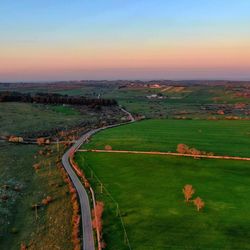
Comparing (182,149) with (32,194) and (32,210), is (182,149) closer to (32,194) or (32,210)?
(32,194)

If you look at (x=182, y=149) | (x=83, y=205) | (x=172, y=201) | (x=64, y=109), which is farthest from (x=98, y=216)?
(x=64, y=109)

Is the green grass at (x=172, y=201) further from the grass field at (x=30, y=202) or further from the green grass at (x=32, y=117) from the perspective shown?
the green grass at (x=32, y=117)

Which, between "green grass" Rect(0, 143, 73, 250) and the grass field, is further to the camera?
the grass field

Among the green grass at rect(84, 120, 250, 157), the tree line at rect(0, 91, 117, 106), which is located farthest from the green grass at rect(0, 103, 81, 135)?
the green grass at rect(84, 120, 250, 157)

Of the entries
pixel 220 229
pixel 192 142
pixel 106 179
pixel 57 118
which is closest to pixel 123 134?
pixel 192 142

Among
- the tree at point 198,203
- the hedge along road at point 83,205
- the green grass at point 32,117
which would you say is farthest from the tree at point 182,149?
the green grass at point 32,117

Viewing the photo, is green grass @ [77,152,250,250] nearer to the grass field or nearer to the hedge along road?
the hedge along road
